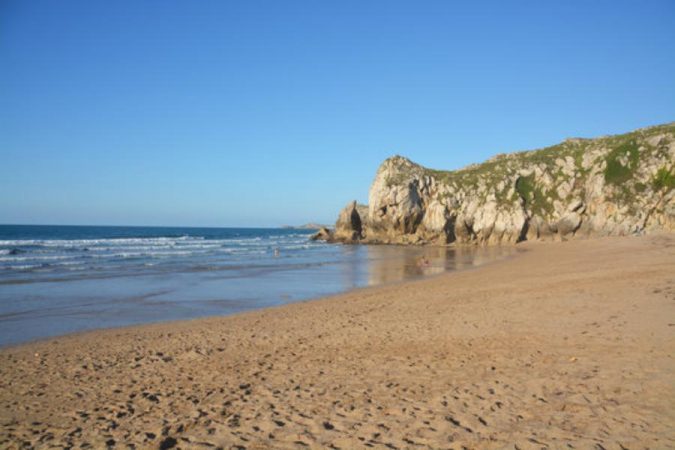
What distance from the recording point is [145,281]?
25.7 m

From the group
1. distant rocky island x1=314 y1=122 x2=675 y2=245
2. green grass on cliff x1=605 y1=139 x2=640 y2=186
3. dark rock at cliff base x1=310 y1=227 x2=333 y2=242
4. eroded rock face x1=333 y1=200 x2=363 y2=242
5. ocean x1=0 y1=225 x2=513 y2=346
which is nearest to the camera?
ocean x1=0 y1=225 x2=513 y2=346

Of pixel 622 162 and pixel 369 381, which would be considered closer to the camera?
pixel 369 381

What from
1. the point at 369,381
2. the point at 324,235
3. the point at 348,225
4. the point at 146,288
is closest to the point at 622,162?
the point at 348,225

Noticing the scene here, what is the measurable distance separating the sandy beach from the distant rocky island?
137ft

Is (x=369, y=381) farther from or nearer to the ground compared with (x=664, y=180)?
nearer to the ground

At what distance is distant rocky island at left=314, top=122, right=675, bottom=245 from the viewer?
161 ft

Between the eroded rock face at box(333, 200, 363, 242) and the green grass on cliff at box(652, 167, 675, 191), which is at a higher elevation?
the green grass on cliff at box(652, 167, 675, 191)

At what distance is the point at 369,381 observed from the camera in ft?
25.8

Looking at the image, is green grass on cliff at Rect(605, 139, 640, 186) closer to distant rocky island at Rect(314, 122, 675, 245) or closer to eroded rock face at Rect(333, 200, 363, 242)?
distant rocky island at Rect(314, 122, 675, 245)

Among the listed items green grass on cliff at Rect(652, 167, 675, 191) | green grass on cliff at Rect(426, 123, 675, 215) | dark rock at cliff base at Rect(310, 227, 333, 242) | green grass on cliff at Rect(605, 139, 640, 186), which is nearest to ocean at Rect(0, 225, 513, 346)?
green grass on cliff at Rect(426, 123, 675, 215)

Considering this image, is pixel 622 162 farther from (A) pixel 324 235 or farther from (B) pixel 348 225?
(A) pixel 324 235

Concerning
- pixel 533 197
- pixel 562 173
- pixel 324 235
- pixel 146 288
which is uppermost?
pixel 562 173

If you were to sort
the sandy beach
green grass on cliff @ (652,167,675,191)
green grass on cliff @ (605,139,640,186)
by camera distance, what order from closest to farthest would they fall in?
the sandy beach < green grass on cliff @ (652,167,675,191) < green grass on cliff @ (605,139,640,186)

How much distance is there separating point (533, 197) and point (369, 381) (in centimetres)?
Result: 5640
